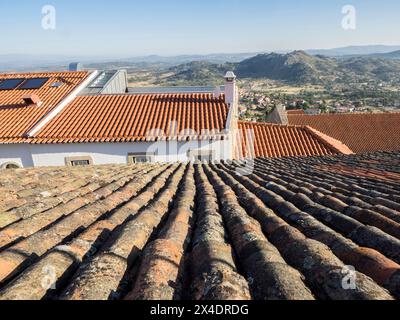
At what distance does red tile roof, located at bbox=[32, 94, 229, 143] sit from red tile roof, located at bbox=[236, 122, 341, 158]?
1959 millimetres

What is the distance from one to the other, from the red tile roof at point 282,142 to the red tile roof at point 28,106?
9086 mm

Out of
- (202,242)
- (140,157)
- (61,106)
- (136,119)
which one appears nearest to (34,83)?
(61,106)

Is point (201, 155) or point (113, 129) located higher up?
point (113, 129)

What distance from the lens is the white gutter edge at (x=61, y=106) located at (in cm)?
1308

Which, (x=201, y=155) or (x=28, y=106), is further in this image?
(x=28, y=106)

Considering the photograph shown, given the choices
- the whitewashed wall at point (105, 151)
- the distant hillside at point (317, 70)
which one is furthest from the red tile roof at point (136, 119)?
the distant hillside at point (317, 70)

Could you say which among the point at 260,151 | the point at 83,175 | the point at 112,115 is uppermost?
the point at 112,115

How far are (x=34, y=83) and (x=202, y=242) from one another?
1836cm

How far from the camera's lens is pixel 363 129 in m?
24.5

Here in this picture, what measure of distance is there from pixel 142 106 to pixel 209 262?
13.6 meters

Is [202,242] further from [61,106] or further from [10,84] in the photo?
[10,84]
